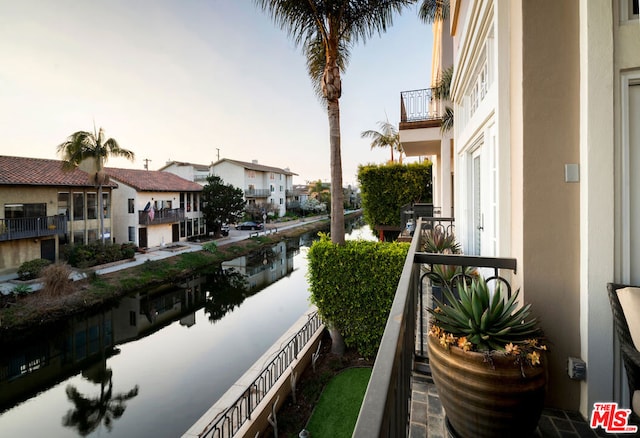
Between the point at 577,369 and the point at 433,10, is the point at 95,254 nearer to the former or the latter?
the point at 433,10

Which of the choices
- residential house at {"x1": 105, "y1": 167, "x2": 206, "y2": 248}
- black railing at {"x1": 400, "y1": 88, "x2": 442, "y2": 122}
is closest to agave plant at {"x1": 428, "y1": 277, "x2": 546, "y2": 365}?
black railing at {"x1": 400, "y1": 88, "x2": 442, "y2": 122}

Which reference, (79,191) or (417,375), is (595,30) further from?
(79,191)

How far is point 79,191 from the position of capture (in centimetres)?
2228

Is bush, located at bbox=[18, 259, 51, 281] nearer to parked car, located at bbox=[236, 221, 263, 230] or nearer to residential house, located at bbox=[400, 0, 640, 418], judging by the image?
residential house, located at bbox=[400, 0, 640, 418]

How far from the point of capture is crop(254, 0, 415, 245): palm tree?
8641mm

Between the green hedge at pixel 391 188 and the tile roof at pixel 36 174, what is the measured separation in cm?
1989

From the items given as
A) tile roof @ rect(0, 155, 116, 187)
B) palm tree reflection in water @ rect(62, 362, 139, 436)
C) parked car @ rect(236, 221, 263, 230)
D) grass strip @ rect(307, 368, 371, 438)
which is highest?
tile roof @ rect(0, 155, 116, 187)

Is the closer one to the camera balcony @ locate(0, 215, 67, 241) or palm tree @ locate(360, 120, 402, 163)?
balcony @ locate(0, 215, 67, 241)

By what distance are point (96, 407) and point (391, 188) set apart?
52.9 ft

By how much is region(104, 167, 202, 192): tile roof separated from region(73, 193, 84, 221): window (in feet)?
12.8

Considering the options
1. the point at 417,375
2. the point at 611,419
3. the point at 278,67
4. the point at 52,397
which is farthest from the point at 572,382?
the point at 278,67

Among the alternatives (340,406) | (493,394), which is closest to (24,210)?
(340,406)

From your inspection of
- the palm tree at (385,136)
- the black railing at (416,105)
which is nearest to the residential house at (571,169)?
the black railing at (416,105)

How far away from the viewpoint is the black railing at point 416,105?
35.1ft
